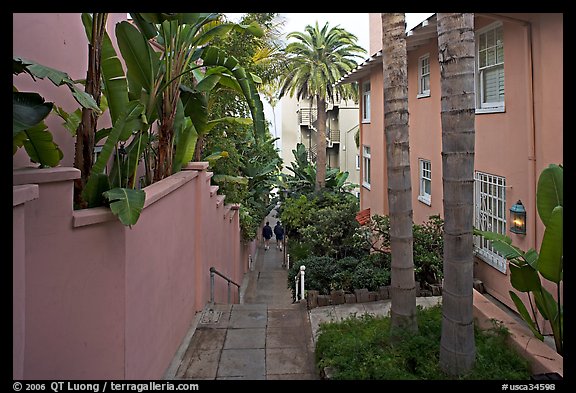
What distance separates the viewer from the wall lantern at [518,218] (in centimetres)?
832

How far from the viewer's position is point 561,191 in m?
5.61

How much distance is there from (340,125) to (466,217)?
36.2 meters

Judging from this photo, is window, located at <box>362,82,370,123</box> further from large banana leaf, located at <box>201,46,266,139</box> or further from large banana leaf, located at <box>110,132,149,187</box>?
large banana leaf, located at <box>110,132,149,187</box>

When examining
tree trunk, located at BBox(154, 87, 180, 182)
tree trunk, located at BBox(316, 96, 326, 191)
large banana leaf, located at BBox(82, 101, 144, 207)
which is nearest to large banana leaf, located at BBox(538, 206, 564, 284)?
large banana leaf, located at BBox(82, 101, 144, 207)

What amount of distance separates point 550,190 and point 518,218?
113 inches

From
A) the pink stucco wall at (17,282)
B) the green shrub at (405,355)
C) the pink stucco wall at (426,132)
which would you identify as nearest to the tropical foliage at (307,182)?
the pink stucco wall at (426,132)

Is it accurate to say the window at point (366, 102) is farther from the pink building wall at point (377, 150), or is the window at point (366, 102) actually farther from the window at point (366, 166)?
the window at point (366, 166)

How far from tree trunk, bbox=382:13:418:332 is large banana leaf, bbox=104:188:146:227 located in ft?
10.1

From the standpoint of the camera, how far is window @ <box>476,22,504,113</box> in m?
9.26

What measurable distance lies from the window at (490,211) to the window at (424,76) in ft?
11.9
